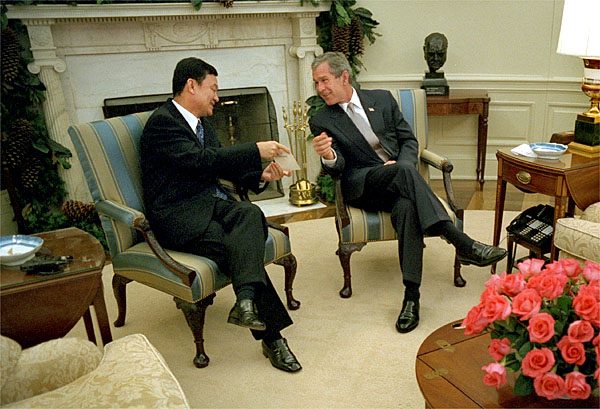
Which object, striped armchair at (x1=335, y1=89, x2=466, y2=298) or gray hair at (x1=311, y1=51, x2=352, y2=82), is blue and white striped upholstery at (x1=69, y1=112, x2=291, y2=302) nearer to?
striped armchair at (x1=335, y1=89, x2=466, y2=298)

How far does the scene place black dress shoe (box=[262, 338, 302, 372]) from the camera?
2.33 meters

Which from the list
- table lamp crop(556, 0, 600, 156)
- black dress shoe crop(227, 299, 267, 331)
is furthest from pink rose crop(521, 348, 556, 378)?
table lamp crop(556, 0, 600, 156)

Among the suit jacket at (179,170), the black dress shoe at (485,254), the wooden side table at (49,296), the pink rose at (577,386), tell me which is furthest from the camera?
the black dress shoe at (485,254)

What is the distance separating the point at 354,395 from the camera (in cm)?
215

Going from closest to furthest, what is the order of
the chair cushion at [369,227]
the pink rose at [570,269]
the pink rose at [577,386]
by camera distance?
the pink rose at [577,386] < the pink rose at [570,269] < the chair cushion at [369,227]

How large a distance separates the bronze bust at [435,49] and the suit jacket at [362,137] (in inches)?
58.3

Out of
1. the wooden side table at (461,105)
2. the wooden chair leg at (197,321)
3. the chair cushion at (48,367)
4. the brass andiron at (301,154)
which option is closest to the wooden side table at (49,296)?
the chair cushion at (48,367)

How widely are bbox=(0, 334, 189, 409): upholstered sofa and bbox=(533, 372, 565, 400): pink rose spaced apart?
91 centimetres

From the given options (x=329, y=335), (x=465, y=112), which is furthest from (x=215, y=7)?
(x=329, y=335)

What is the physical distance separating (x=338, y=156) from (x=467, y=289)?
1008 mm

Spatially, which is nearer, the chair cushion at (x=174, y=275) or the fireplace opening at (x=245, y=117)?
the chair cushion at (x=174, y=275)

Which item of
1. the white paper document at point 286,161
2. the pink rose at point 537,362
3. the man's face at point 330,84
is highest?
the man's face at point 330,84

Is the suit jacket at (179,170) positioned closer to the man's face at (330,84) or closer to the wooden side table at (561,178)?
the man's face at (330,84)

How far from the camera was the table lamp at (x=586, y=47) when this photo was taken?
2.58m
